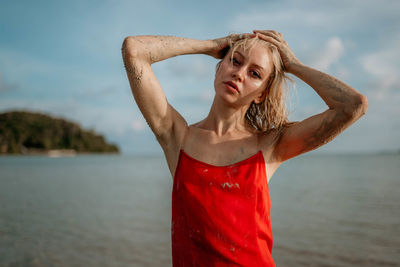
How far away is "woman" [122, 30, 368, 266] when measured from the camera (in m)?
2.04

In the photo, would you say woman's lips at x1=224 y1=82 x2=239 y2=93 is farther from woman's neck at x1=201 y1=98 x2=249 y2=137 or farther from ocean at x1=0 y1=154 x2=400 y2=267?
ocean at x1=0 y1=154 x2=400 y2=267

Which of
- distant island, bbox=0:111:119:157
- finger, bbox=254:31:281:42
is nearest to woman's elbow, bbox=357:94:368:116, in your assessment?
finger, bbox=254:31:281:42

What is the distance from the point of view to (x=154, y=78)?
2266 millimetres

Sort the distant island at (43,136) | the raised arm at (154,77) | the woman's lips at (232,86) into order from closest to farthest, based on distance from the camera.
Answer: the raised arm at (154,77), the woman's lips at (232,86), the distant island at (43,136)

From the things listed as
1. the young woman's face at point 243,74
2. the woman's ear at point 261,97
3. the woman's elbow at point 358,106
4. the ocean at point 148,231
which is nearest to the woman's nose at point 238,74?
the young woman's face at point 243,74

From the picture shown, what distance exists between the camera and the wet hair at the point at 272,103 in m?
2.43

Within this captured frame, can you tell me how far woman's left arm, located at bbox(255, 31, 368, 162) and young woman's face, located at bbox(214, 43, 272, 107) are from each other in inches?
6.7

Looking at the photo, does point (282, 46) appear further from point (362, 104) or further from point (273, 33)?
point (362, 104)

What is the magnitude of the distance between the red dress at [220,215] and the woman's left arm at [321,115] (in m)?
0.31

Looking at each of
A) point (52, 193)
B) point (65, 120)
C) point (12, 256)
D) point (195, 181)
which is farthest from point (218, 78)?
point (65, 120)

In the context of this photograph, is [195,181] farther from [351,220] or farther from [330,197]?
[330,197]

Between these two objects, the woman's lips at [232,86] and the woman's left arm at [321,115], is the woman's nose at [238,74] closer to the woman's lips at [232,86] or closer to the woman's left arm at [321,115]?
the woman's lips at [232,86]

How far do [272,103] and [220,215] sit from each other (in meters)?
1.00

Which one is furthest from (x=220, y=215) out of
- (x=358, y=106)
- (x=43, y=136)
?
(x=43, y=136)
